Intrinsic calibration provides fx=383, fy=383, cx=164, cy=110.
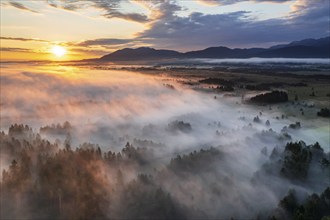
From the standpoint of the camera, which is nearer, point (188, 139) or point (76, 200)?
point (76, 200)

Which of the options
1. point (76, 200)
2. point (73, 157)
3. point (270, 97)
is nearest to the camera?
point (76, 200)

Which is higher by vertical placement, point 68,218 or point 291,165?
point 291,165

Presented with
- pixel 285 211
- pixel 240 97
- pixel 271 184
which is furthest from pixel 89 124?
pixel 285 211

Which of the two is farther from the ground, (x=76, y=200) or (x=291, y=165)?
(x=291, y=165)

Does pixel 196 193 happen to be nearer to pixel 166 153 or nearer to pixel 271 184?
pixel 271 184

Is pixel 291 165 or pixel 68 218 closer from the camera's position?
pixel 68 218

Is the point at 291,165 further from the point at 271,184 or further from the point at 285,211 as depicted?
the point at 285,211

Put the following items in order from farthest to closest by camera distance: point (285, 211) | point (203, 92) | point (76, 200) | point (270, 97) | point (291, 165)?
point (203, 92) → point (270, 97) → point (291, 165) → point (76, 200) → point (285, 211)

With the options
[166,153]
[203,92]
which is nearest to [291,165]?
[166,153]

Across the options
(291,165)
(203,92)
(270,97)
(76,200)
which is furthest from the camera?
(203,92)
